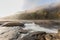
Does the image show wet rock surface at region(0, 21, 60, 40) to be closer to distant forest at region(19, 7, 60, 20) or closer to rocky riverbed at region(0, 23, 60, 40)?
rocky riverbed at region(0, 23, 60, 40)

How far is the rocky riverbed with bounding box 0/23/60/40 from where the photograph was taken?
1.64 metres

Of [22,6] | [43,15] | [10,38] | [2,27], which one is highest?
[22,6]

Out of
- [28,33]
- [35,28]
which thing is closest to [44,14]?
[35,28]

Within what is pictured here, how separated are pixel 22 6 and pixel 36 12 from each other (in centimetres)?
21

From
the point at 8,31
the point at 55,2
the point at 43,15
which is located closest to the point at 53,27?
the point at 43,15

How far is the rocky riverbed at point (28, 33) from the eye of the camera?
1644 mm

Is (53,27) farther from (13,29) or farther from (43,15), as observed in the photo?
(13,29)

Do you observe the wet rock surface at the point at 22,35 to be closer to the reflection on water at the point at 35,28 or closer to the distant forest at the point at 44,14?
the reflection on water at the point at 35,28

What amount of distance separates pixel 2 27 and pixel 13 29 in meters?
0.15

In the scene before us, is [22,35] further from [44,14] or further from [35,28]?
[44,14]

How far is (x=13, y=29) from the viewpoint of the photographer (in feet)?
5.76

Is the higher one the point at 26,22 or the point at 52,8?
the point at 52,8

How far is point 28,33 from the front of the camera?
1703 millimetres

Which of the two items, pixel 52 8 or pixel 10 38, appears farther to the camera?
pixel 52 8
